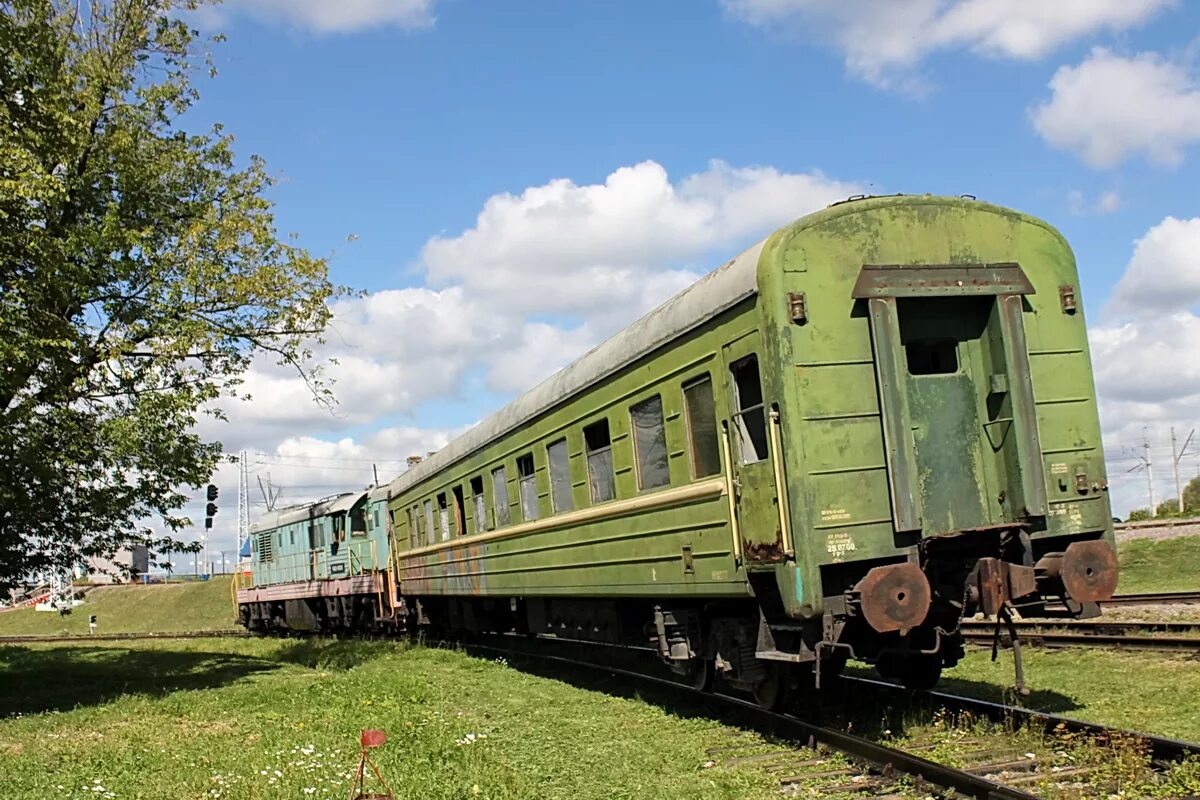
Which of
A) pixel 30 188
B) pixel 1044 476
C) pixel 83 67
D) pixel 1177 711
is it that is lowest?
pixel 1177 711

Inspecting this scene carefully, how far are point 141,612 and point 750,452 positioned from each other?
177 feet

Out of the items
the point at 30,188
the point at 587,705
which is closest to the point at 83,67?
the point at 30,188

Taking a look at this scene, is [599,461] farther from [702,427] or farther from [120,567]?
[120,567]

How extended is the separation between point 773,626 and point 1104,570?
232 cm

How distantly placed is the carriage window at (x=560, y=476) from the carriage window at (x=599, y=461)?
52cm

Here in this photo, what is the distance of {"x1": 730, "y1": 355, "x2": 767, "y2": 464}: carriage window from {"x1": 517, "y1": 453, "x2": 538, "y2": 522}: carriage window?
16.1 ft

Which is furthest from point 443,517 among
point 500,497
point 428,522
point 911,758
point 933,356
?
point 911,758

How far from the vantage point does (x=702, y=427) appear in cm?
882

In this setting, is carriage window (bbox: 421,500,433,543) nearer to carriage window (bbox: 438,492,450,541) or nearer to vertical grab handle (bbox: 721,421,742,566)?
carriage window (bbox: 438,492,450,541)

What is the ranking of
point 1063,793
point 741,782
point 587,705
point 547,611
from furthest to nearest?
point 547,611, point 587,705, point 741,782, point 1063,793

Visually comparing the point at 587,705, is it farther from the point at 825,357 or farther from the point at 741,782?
the point at 825,357

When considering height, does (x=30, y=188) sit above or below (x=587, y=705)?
above

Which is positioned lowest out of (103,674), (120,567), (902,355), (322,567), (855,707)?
(855,707)

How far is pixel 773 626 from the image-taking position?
804 cm
